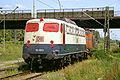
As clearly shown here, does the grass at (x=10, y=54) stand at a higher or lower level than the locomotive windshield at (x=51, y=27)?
lower

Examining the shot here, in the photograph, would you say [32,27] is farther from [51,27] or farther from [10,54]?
[10,54]

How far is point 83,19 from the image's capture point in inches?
2165

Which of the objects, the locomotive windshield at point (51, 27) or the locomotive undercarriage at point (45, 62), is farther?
the locomotive windshield at point (51, 27)

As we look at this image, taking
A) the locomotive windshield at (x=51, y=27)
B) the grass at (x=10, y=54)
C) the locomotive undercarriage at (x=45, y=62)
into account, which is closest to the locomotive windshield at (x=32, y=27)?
the locomotive windshield at (x=51, y=27)

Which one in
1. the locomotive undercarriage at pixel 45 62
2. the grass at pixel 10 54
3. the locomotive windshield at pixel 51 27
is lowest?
the grass at pixel 10 54

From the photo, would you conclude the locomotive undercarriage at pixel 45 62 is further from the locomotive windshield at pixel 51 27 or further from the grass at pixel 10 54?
the grass at pixel 10 54

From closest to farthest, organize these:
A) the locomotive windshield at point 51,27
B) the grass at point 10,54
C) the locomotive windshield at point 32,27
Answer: the locomotive windshield at point 51,27
the locomotive windshield at point 32,27
the grass at point 10,54

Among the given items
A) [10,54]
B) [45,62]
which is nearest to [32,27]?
[45,62]

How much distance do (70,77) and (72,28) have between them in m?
8.86

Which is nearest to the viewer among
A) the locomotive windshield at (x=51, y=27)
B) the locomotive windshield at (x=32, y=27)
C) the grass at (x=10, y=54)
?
the locomotive windshield at (x=51, y=27)

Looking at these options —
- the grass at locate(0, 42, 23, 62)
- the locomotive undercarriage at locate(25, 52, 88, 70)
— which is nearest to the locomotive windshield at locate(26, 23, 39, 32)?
the locomotive undercarriage at locate(25, 52, 88, 70)

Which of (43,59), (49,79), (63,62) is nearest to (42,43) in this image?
(43,59)

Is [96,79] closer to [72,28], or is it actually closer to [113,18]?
A: [72,28]

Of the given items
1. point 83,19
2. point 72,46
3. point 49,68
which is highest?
point 83,19
